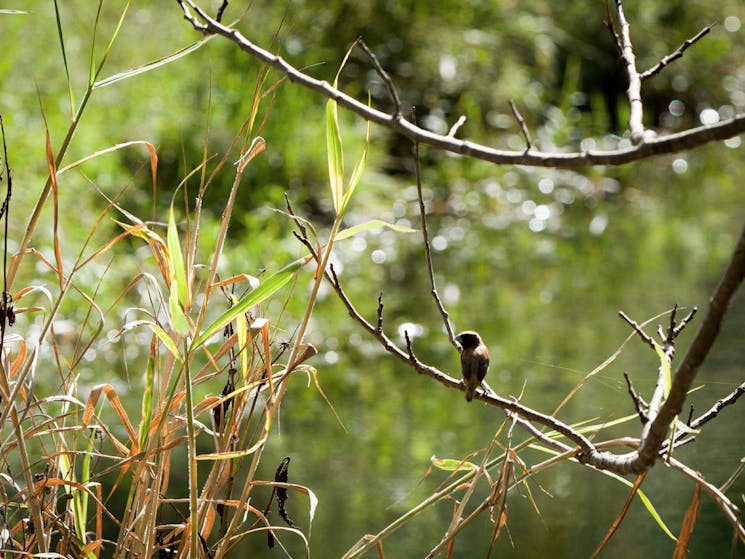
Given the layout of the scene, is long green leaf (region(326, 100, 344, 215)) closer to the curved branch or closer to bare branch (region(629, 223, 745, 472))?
the curved branch

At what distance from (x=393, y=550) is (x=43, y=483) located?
2.83ft

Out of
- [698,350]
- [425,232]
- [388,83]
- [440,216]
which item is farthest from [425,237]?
[440,216]

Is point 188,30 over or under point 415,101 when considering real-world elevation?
over

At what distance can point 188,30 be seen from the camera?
4711 mm

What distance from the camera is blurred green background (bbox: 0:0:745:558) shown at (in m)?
2.05

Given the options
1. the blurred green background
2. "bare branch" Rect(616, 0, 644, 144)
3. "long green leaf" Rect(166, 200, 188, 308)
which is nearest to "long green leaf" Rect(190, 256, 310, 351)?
"long green leaf" Rect(166, 200, 188, 308)

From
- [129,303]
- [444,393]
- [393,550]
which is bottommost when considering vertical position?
[129,303]

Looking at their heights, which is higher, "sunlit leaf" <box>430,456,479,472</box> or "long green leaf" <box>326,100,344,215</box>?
"long green leaf" <box>326,100,344,215</box>

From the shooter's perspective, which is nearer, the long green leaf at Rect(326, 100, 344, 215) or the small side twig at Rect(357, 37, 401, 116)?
the small side twig at Rect(357, 37, 401, 116)

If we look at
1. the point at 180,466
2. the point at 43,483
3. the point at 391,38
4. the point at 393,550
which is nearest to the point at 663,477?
the point at 393,550

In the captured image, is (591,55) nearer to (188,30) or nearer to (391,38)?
(391,38)

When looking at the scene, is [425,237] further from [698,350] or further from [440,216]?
[440,216]

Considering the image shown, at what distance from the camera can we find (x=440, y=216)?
186 inches

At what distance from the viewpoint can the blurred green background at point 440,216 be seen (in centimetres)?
205
